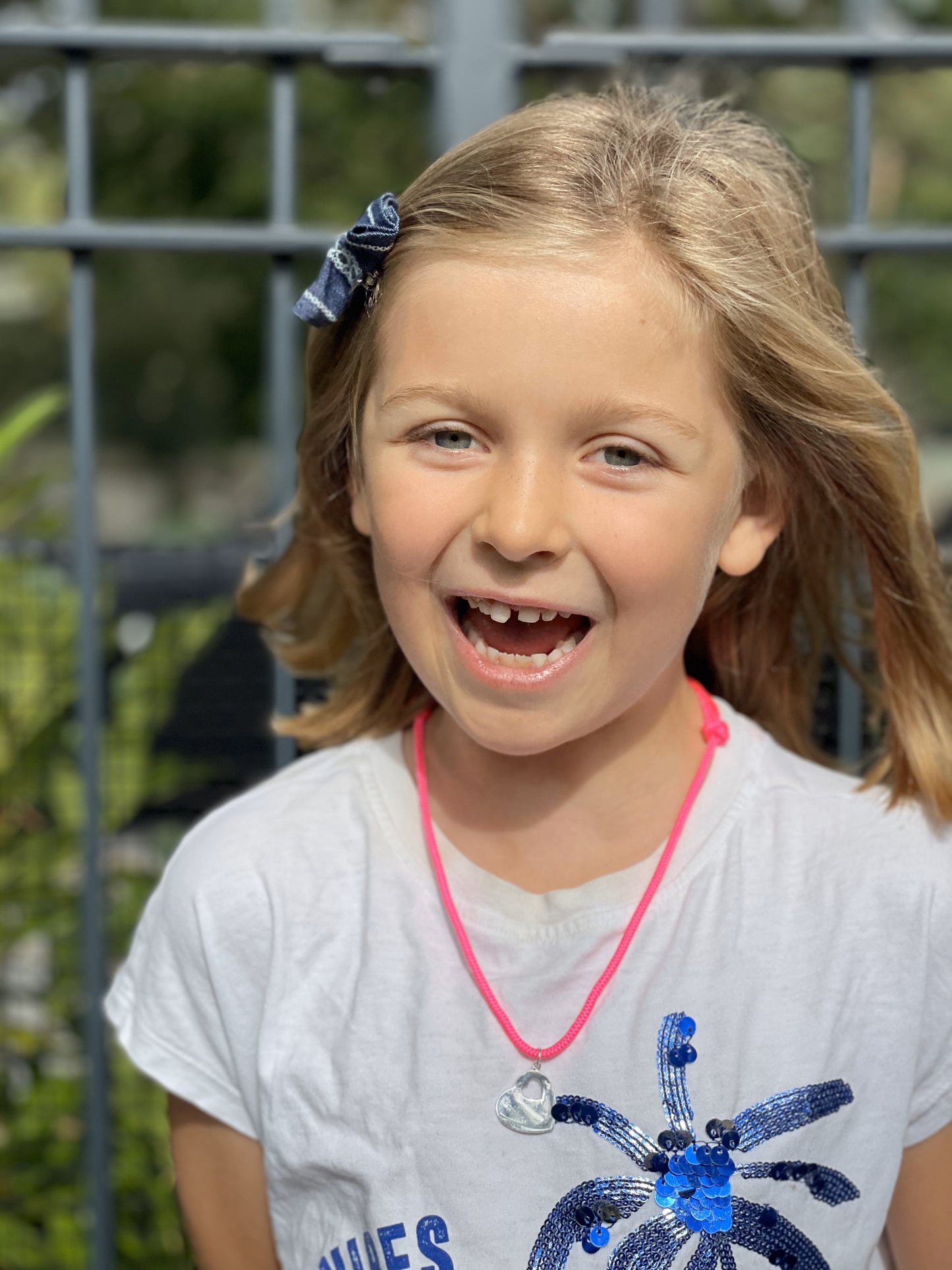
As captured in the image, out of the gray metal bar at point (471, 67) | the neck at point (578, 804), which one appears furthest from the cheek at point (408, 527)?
the gray metal bar at point (471, 67)

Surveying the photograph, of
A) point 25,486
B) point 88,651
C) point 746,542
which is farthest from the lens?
point 25,486

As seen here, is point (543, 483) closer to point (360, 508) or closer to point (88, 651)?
point (360, 508)

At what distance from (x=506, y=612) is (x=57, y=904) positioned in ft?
4.77

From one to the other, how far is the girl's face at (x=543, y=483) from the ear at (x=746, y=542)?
8cm

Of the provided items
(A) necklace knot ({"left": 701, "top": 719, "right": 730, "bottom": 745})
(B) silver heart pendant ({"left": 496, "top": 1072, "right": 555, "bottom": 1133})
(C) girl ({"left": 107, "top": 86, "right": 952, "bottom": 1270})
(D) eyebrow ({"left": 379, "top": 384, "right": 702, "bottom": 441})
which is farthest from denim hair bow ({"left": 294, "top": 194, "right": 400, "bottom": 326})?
(B) silver heart pendant ({"left": 496, "top": 1072, "right": 555, "bottom": 1133})

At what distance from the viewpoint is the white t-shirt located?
4.60 feet

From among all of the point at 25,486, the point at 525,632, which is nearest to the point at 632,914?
the point at 525,632

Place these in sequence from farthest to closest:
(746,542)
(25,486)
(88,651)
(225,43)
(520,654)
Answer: (25,486) → (88,651) → (225,43) → (746,542) → (520,654)

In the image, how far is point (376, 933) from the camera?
1487 mm

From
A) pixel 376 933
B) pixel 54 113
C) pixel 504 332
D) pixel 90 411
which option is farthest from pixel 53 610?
pixel 54 113

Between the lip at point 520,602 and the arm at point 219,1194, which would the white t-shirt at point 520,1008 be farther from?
the lip at point 520,602

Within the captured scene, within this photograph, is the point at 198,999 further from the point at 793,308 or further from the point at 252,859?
the point at 793,308

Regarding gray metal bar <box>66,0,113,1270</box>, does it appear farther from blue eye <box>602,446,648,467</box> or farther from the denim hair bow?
blue eye <box>602,446,648,467</box>

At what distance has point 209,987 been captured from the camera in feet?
4.94
